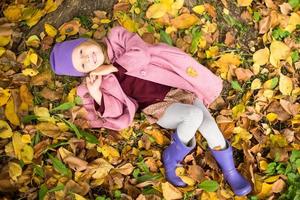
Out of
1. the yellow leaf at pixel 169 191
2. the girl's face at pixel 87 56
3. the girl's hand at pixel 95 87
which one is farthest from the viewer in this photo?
the yellow leaf at pixel 169 191

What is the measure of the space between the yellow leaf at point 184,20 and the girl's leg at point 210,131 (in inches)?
25.3

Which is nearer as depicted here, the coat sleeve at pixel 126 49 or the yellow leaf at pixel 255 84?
the coat sleeve at pixel 126 49

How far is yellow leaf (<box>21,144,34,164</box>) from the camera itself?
286 cm

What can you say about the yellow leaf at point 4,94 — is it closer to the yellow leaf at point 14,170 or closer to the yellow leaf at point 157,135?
the yellow leaf at point 14,170

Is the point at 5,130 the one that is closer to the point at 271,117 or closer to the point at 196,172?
the point at 196,172

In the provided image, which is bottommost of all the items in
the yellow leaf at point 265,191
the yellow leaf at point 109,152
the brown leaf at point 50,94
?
the yellow leaf at point 265,191

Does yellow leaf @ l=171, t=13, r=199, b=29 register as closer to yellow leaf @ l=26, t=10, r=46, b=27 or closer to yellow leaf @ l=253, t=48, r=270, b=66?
yellow leaf @ l=253, t=48, r=270, b=66

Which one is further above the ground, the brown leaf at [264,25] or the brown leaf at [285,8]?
the brown leaf at [285,8]

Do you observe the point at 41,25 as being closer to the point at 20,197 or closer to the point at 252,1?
the point at 20,197

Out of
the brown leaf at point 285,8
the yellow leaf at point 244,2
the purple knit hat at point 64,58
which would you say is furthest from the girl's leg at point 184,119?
the brown leaf at point 285,8

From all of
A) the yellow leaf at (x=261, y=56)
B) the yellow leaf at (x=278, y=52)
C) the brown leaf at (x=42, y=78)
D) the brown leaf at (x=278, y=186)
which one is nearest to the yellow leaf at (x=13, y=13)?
the brown leaf at (x=42, y=78)

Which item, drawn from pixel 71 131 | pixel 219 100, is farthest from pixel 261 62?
pixel 71 131

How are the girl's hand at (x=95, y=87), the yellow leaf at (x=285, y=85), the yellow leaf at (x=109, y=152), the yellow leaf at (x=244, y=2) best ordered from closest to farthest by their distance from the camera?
the girl's hand at (x=95, y=87)
the yellow leaf at (x=109, y=152)
the yellow leaf at (x=285, y=85)
the yellow leaf at (x=244, y=2)

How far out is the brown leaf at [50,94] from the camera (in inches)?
120
